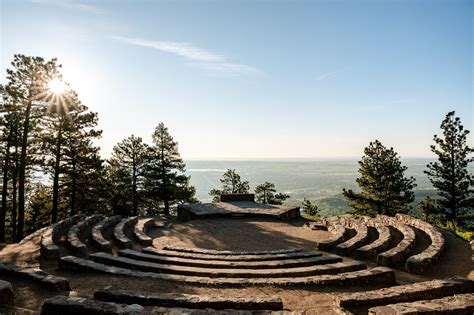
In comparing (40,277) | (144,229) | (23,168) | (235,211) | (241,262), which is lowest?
(144,229)

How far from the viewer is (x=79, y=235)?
18.3 metres

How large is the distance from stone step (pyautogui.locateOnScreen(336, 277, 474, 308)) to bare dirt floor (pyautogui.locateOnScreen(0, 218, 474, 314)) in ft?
2.00

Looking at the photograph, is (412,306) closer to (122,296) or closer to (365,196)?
(122,296)

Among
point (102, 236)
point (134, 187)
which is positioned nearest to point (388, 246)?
point (102, 236)

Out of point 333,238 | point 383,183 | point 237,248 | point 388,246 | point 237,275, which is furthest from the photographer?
point 383,183

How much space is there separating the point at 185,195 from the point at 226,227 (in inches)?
609

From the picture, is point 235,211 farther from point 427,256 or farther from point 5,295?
point 5,295

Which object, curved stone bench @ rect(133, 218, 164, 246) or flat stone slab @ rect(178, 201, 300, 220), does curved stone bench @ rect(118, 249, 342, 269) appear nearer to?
curved stone bench @ rect(133, 218, 164, 246)

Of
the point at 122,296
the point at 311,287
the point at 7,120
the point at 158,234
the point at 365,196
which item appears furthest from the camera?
the point at 365,196

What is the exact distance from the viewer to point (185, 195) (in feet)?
124

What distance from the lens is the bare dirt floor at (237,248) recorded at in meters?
9.31

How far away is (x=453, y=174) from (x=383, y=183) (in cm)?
744

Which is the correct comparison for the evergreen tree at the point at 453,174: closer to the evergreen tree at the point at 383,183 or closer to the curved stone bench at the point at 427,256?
the evergreen tree at the point at 383,183

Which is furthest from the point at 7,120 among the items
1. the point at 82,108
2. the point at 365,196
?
the point at 365,196
